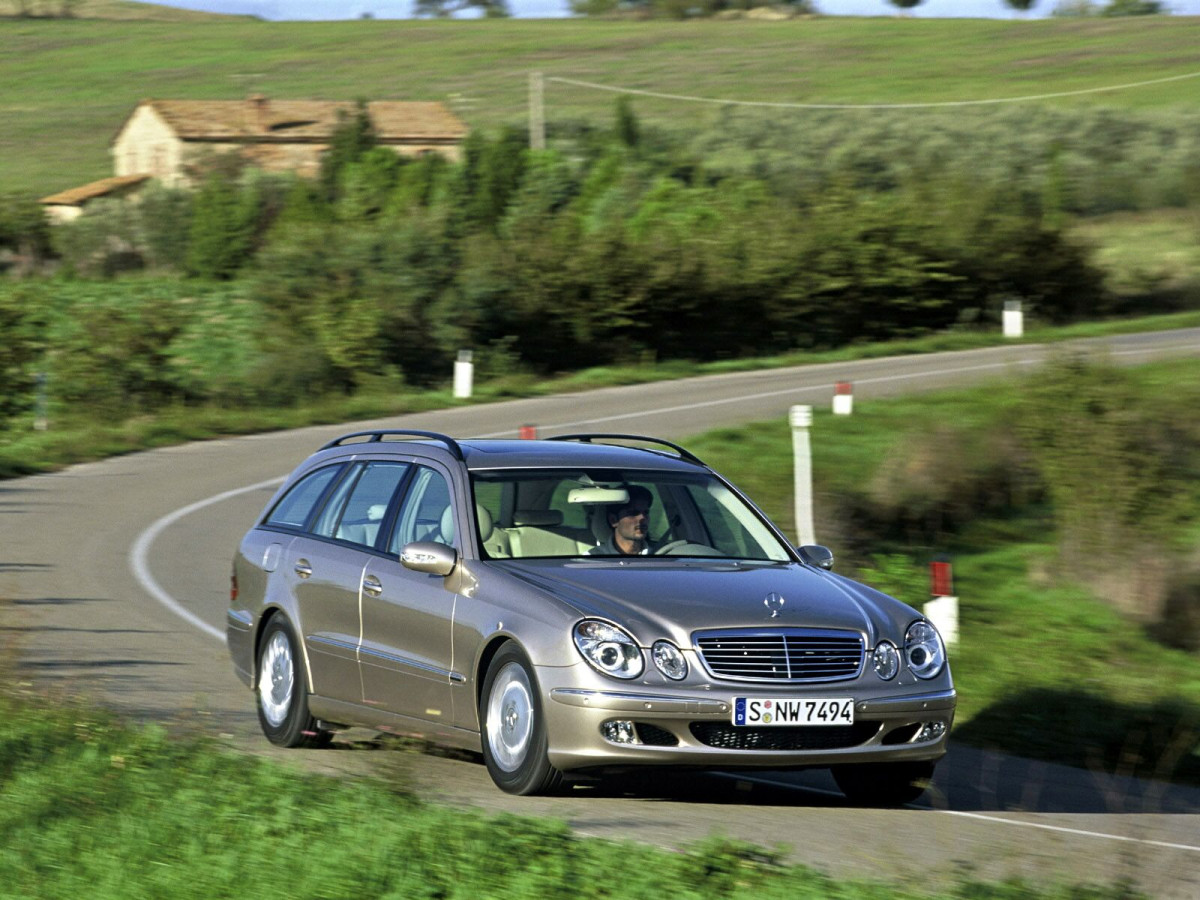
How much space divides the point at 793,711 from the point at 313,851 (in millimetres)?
2099

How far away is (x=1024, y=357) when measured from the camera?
35469mm

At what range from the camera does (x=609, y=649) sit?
712 centimetres

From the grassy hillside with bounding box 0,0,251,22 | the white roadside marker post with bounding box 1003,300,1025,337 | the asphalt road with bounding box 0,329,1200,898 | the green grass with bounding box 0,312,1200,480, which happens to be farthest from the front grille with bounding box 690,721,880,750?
the grassy hillside with bounding box 0,0,251,22

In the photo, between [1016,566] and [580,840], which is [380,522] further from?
[1016,566]

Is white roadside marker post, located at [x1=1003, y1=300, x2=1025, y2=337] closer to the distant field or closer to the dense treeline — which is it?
the dense treeline

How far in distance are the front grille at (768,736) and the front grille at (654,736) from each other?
0.30 ft

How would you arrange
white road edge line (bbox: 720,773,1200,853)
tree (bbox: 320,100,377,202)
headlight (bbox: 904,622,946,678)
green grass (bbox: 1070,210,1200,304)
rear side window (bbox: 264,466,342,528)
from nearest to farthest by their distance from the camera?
white road edge line (bbox: 720,773,1200,853), headlight (bbox: 904,622,946,678), rear side window (bbox: 264,466,342,528), green grass (bbox: 1070,210,1200,304), tree (bbox: 320,100,377,202)

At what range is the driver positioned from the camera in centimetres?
824

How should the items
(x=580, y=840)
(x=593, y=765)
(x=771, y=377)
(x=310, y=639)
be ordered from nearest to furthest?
(x=580, y=840) < (x=593, y=765) < (x=310, y=639) < (x=771, y=377)

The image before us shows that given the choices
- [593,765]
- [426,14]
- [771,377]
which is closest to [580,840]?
[593,765]

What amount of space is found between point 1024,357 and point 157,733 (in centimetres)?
2955

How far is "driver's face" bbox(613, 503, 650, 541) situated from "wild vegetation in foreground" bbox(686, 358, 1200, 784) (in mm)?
A: 2864

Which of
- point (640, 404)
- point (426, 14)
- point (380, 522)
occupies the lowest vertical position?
point (640, 404)

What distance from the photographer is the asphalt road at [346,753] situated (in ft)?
21.9
